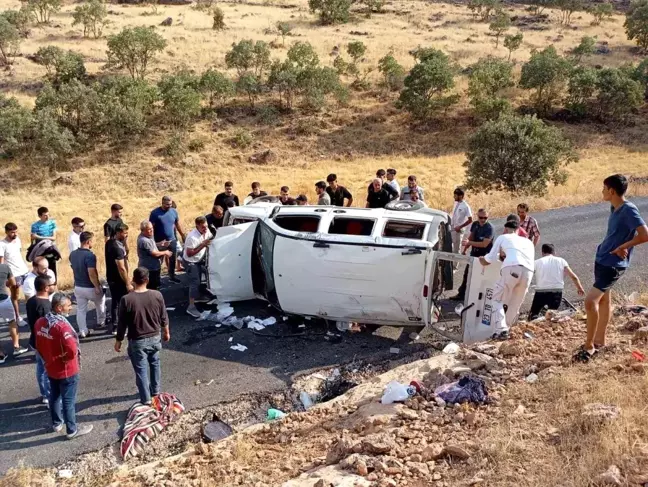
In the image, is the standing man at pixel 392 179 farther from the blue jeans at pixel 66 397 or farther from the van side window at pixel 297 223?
the blue jeans at pixel 66 397

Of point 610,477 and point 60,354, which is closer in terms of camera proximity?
point 610,477

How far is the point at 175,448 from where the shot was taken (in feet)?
20.1

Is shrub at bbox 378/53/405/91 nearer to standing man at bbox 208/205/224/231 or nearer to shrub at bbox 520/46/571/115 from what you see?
shrub at bbox 520/46/571/115

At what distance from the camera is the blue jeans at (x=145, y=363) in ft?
21.2

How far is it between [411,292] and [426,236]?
0.77 meters

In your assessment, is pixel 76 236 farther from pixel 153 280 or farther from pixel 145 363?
pixel 145 363

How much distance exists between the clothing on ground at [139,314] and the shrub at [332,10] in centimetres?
4750

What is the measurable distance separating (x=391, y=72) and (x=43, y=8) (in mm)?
26940

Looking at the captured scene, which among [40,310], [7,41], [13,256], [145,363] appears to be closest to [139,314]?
[145,363]

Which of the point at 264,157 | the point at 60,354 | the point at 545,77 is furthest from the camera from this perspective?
the point at 545,77

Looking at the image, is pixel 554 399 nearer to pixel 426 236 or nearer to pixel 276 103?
pixel 426 236

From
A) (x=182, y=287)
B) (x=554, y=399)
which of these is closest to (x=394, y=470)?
(x=554, y=399)

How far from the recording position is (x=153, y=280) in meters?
9.09

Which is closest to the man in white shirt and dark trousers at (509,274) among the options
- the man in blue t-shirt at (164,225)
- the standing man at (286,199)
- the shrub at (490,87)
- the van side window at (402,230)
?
the van side window at (402,230)
